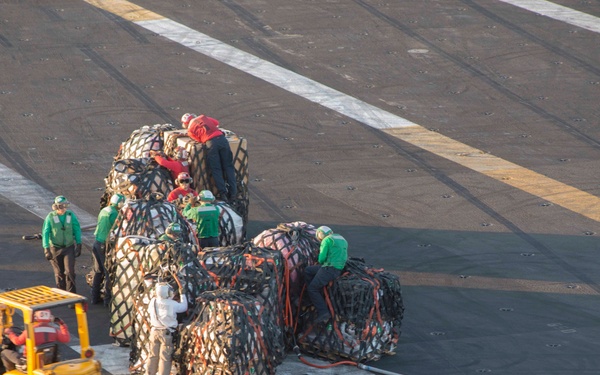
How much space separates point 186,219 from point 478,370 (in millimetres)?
5685

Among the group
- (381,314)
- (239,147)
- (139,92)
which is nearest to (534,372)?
(381,314)

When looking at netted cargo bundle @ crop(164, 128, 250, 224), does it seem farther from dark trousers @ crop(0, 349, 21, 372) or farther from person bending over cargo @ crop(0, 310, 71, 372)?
dark trousers @ crop(0, 349, 21, 372)

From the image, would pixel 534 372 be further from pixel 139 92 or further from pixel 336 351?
pixel 139 92

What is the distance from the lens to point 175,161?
23.2 m

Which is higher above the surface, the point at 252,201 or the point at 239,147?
the point at 239,147

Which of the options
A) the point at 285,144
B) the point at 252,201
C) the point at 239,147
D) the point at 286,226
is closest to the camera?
the point at 286,226

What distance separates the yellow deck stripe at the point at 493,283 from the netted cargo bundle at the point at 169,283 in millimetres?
5244

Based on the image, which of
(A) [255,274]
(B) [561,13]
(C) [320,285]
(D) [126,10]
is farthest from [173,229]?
(B) [561,13]

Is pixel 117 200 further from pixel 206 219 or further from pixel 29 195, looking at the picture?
pixel 29 195

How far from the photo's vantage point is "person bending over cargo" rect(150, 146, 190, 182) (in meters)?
23.0

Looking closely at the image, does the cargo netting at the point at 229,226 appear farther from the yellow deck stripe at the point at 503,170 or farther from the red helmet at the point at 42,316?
the yellow deck stripe at the point at 503,170

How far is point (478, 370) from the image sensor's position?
18594 mm

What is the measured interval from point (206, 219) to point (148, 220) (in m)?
1.23

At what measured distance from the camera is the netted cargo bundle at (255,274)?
59.7 ft
